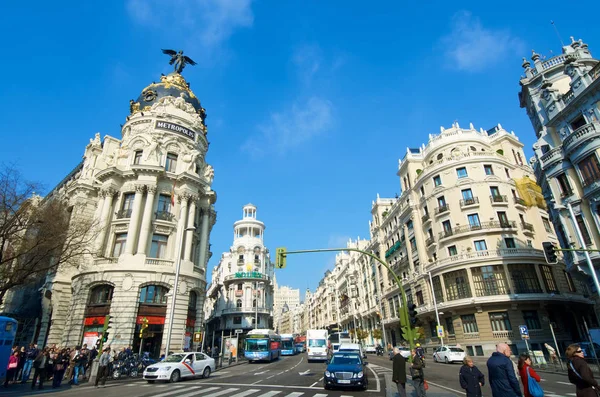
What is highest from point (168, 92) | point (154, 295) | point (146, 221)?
point (168, 92)

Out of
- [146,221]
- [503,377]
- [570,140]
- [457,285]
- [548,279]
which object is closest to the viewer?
[503,377]

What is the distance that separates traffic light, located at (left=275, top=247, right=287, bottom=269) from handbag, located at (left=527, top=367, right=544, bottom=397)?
11316 millimetres

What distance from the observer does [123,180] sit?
35312 millimetres

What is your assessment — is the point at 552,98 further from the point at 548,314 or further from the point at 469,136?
the point at 548,314

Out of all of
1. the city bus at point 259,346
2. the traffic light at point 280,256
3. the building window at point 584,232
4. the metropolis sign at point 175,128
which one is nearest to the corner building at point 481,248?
the building window at point 584,232

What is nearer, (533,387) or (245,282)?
(533,387)

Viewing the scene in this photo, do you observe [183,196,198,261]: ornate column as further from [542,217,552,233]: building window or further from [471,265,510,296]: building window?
[542,217,552,233]: building window

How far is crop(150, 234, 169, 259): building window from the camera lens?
108 ft

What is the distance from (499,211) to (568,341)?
13507mm

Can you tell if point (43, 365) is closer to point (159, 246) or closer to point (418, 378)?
point (418, 378)

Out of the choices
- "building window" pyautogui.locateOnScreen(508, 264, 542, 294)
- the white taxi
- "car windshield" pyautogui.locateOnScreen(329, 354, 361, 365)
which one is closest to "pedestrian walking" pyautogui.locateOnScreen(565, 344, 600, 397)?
"car windshield" pyautogui.locateOnScreen(329, 354, 361, 365)

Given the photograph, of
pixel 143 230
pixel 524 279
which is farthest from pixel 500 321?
pixel 143 230

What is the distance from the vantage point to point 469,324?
106 ft

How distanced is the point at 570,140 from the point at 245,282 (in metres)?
58.5
